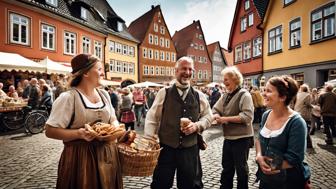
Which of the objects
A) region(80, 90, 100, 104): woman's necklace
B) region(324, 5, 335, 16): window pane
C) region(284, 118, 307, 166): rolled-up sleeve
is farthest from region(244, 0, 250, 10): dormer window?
region(80, 90, 100, 104): woman's necklace

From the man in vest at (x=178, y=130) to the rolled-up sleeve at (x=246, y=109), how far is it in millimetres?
611

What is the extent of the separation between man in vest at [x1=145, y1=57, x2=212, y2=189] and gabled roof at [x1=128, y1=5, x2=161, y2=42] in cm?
3718

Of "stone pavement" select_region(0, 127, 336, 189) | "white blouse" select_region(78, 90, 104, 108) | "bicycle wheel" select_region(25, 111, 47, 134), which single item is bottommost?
"stone pavement" select_region(0, 127, 336, 189)

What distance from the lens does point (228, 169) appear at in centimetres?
361

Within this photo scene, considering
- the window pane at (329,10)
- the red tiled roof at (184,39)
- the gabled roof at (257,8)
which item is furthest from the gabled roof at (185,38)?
the window pane at (329,10)

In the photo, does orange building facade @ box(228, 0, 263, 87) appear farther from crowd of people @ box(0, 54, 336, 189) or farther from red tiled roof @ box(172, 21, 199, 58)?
red tiled roof @ box(172, 21, 199, 58)

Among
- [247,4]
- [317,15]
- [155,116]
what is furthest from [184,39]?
[155,116]

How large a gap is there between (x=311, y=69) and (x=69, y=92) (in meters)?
14.7

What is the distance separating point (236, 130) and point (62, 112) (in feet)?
7.76

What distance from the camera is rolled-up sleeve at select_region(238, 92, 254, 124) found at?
11.6 feet

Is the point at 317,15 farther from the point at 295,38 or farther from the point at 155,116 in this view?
the point at 155,116

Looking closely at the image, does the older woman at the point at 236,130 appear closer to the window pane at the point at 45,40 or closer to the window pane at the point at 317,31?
the window pane at the point at 317,31

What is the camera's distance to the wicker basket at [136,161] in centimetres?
233

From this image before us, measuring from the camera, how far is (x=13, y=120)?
10.1 metres
